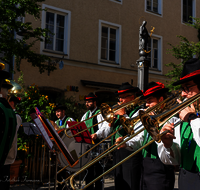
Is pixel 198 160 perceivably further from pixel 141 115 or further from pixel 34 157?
pixel 34 157

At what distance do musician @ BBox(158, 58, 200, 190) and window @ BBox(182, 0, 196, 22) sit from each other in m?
15.8

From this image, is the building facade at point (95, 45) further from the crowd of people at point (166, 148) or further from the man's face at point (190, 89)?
the man's face at point (190, 89)

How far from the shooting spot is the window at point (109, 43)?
13.2m

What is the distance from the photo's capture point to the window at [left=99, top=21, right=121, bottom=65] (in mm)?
13211

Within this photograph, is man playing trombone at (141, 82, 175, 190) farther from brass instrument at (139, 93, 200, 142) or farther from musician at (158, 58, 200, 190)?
brass instrument at (139, 93, 200, 142)

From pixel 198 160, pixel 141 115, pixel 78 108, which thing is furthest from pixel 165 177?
pixel 78 108

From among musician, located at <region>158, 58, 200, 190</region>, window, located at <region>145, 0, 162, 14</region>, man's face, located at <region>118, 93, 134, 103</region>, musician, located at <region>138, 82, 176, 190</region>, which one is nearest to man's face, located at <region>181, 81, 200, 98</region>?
musician, located at <region>158, 58, 200, 190</region>

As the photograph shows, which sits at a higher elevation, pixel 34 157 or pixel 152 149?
pixel 152 149

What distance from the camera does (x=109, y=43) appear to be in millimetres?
13500

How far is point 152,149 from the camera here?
10.5 feet

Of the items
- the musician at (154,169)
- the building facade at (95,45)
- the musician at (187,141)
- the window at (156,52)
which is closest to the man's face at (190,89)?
the musician at (187,141)

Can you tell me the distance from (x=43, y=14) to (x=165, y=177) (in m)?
10.2

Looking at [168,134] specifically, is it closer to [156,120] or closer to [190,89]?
[156,120]

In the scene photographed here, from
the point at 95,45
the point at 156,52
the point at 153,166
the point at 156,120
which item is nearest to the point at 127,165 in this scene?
the point at 153,166
